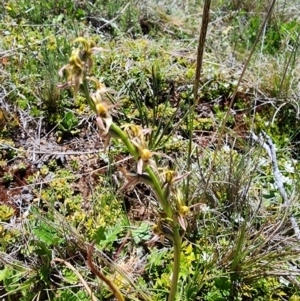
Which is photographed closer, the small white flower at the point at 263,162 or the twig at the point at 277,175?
the twig at the point at 277,175

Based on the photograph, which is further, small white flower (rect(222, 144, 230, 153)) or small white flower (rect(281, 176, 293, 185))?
small white flower (rect(222, 144, 230, 153))

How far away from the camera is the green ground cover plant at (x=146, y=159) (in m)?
1.37

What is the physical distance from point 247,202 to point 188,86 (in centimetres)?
84

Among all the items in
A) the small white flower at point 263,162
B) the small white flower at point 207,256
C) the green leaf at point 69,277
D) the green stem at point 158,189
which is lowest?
the green leaf at point 69,277

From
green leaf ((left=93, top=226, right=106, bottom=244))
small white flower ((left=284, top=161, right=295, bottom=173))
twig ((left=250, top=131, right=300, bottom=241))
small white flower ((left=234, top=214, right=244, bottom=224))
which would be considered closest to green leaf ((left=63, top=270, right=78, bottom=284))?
green leaf ((left=93, top=226, right=106, bottom=244))

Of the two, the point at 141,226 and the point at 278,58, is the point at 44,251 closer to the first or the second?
the point at 141,226

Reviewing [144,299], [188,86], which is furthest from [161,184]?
Result: [188,86]

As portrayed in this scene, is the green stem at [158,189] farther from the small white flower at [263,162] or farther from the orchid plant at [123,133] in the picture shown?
the small white flower at [263,162]

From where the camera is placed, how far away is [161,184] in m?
0.91

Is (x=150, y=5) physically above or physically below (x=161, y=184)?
below

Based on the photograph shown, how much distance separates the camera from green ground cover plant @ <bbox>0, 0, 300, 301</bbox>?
1371 mm

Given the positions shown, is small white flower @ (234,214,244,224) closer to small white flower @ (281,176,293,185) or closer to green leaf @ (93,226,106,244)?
small white flower @ (281,176,293,185)

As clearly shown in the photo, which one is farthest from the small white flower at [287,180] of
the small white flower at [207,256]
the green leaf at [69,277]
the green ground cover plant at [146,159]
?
the green leaf at [69,277]

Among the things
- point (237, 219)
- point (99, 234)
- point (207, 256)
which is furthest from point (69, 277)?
point (237, 219)
